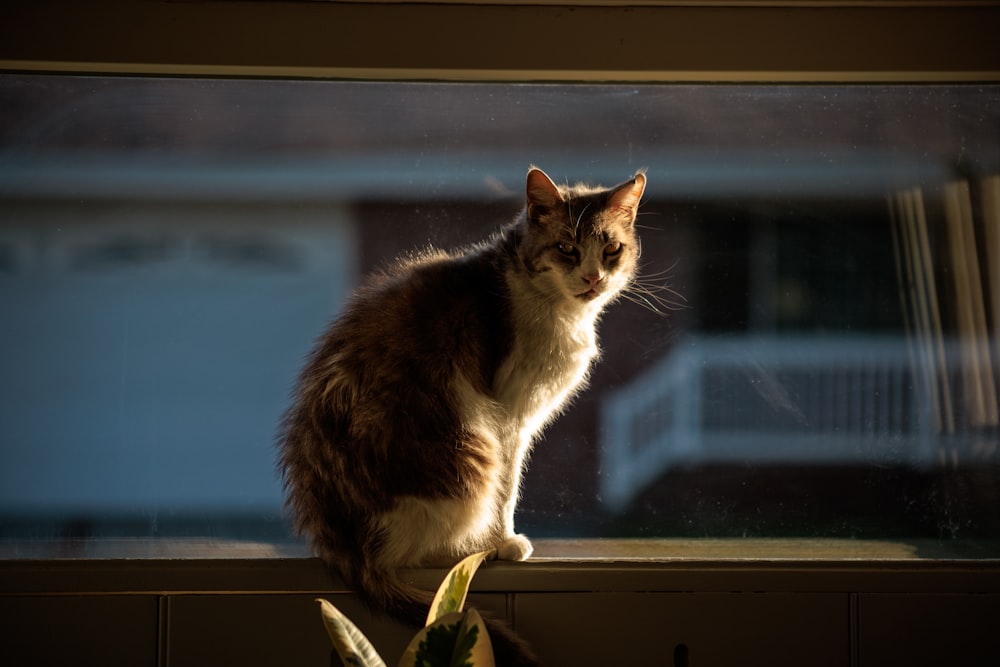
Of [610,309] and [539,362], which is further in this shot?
[610,309]

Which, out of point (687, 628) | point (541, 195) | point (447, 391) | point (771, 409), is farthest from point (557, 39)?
point (687, 628)

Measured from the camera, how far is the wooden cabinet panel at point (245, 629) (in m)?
1.54

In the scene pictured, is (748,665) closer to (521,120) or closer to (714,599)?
(714,599)

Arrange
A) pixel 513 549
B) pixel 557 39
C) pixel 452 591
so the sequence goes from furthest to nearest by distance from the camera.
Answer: pixel 557 39 < pixel 513 549 < pixel 452 591

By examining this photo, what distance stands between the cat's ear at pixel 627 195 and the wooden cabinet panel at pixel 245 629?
73 cm

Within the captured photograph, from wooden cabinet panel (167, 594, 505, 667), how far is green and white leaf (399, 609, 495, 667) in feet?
1.20

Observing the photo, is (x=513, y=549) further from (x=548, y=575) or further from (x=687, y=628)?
(x=687, y=628)

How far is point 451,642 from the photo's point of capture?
1181 millimetres

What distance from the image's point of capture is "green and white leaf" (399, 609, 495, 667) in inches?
46.2

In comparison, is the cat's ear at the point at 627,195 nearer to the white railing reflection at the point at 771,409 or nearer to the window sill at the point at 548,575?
the white railing reflection at the point at 771,409

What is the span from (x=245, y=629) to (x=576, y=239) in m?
0.88

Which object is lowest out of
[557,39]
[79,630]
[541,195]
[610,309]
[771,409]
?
[79,630]

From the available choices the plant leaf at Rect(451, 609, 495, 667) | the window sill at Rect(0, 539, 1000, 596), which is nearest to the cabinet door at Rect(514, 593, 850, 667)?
the window sill at Rect(0, 539, 1000, 596)

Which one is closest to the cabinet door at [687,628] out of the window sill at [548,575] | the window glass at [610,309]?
the window sill at [548,575]
